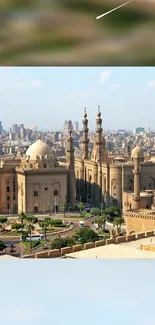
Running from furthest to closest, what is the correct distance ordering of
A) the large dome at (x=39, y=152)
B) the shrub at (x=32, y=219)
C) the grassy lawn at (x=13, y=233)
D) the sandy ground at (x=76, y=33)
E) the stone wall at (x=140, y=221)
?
the large dome at (x=39, y=152)
the shrub at (x=32, y=219)
the grassy lawn at (x=13, y=233)
the stone wall at (x=140, y=221)
the sandy ground at (x=76, y=33)

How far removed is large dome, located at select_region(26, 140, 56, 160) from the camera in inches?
334

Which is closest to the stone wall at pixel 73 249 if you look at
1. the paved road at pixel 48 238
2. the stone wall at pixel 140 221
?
the paved road at pixel 48 238

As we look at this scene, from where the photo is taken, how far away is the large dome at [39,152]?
27.8 feet

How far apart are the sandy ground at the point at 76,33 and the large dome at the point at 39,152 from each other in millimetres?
7320

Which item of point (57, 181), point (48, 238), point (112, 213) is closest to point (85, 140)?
point (57, 181)

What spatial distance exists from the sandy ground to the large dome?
7.32 m

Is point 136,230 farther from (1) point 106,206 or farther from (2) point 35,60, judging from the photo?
(2) point 35,60

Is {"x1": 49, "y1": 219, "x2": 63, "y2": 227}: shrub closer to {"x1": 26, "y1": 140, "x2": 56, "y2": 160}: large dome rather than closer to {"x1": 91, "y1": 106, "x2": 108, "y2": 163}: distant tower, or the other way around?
{"x1": 26, "y1": 140, "x2": 56, "y2": 160}: large dome

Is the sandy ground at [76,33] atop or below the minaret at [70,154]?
atop

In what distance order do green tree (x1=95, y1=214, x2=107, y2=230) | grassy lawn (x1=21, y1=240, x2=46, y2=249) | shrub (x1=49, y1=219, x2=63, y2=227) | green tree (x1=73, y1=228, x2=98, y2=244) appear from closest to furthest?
green tree (x1=73, y1=228, x2=98, y2=244) < grassy lawn (x1=21, y1=240, x2=46, y2=249) < green tree (x1=95, y1=214, x2=107, y2=230) < shrub (x1=49, y1=219, x2=63, y2=227)

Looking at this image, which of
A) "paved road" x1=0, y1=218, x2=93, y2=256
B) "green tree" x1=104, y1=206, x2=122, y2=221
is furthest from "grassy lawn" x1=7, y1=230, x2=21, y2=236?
"green tree" x1=104, y1=206, x2=122, y2=221

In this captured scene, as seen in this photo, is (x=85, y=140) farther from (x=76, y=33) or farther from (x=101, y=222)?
(x=76, y=33)

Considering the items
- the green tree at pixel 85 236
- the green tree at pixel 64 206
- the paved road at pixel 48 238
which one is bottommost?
the paved road at pixel 48 238

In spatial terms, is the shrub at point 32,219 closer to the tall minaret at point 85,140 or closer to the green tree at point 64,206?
the green tree at point 64,206
